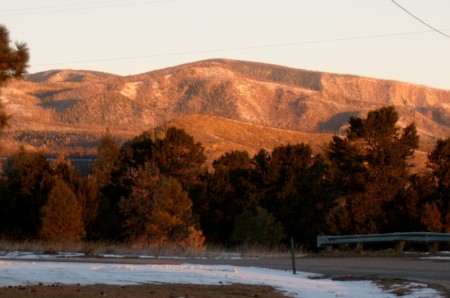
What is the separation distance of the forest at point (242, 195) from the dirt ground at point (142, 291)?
3438cm

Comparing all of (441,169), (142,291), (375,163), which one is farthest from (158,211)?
(142,291)

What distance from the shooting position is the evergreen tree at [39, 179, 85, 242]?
181ft

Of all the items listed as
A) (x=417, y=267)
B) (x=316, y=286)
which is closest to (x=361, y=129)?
(x=417, y=267)

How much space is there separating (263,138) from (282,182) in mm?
120725

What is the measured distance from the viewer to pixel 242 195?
67312mm

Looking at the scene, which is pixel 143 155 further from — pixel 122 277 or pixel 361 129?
pixel 122 277

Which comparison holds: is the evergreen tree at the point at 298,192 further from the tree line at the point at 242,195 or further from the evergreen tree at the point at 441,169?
the evergreen tree at the point at 441,169

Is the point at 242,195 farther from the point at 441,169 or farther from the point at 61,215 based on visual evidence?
the point at 61,215

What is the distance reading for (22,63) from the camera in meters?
17.4

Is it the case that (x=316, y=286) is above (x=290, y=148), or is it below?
below

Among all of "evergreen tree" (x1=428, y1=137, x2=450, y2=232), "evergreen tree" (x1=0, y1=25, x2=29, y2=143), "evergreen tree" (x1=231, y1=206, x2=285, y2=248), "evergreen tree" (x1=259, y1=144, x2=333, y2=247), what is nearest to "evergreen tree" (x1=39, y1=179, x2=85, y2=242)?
"evergreen tree" (x1=231, y1=206, x2=285, y2=248)

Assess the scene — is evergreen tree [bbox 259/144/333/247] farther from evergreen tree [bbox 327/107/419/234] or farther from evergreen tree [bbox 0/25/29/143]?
evergreen tree [bbox 0/25/29/143]

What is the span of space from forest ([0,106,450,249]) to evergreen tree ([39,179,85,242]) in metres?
0.07

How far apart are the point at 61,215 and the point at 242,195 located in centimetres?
1654
